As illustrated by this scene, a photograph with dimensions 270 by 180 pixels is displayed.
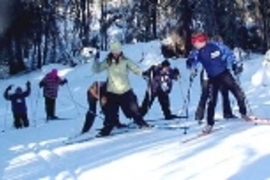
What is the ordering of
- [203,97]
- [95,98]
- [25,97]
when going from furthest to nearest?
1. [25,97]
2. [95,98]
3. [203,97]

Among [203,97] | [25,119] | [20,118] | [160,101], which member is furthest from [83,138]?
[20,118]

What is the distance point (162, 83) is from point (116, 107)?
9.32 ft

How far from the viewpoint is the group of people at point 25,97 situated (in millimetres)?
19922

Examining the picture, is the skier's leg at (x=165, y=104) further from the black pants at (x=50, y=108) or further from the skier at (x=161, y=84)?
the black pants at (x=50, y=108)

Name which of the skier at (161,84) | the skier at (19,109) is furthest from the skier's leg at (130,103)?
the skier at (19,109)

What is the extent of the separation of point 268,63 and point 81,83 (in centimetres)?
1058

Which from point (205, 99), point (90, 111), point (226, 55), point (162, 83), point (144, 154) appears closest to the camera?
point (144, 154)

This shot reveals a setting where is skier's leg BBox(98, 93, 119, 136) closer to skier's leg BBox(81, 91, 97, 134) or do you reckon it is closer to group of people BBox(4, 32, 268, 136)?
group of people BBox(4, 32, 268, 136)

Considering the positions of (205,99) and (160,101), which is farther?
(160,101)

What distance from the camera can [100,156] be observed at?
1121cm

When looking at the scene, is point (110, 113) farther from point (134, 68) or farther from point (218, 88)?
point (218, 88)

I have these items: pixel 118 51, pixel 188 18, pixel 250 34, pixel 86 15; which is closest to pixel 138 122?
pixel 118 51

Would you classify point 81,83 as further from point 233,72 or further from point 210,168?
point 210,168

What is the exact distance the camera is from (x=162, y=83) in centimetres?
1611
